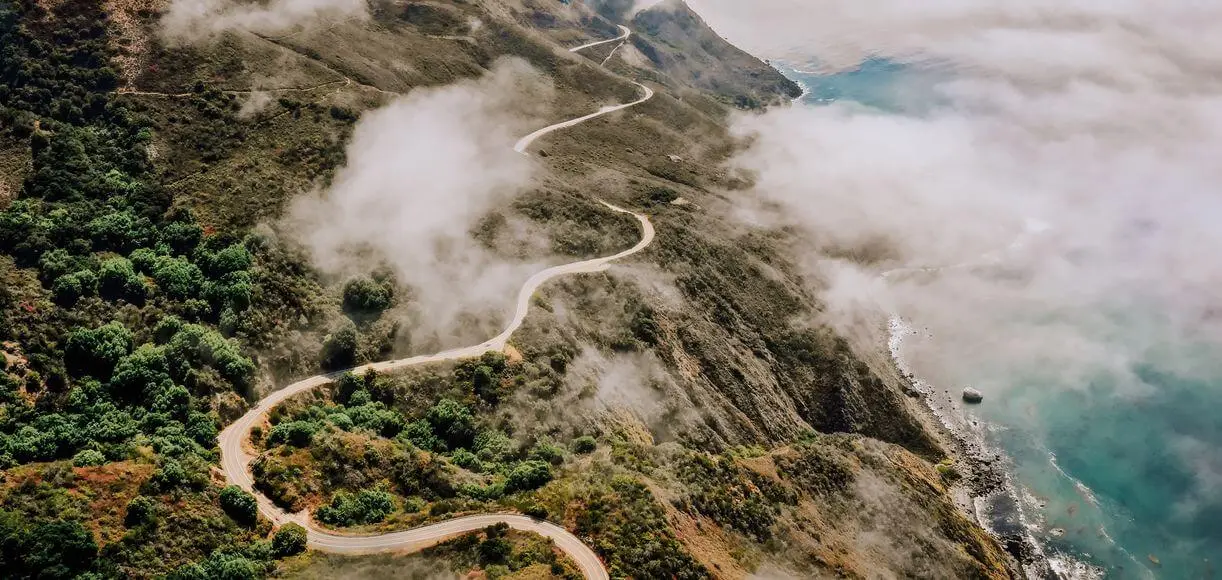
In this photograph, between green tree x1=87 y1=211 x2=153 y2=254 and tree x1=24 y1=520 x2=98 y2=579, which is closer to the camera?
tree x1=24 y1=520 x2=98 y2=579

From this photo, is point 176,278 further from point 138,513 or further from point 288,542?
point 288,542

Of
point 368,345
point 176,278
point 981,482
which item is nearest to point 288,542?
point 368,345

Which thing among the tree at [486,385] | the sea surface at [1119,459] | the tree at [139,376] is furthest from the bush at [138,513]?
the sea surface at [1119,459]

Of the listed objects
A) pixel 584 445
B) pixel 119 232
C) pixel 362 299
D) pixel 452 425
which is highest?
pixel 119 232

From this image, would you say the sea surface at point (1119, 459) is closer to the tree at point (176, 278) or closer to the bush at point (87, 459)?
the bush at point (87, 459)

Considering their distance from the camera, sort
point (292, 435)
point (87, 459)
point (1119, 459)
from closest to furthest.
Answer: point (87, 459)
point (292, 435)
point (1119, 459)

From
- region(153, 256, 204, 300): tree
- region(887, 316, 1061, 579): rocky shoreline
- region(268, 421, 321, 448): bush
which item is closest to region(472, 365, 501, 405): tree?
region(268, 421, 321, 448): bush

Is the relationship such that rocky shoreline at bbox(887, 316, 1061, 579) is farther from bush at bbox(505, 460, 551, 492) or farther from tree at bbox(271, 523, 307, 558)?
tree at bbox(271, 523, 307, 558)
